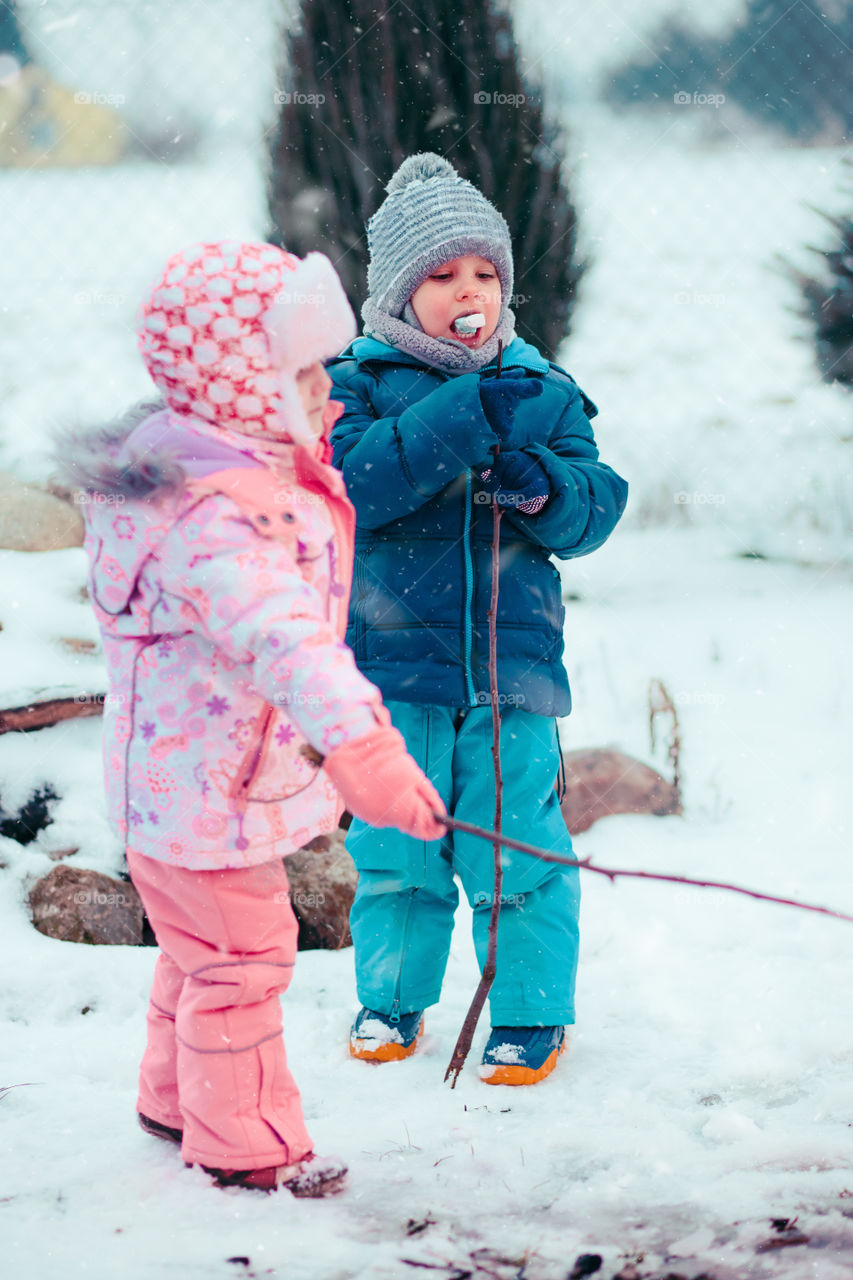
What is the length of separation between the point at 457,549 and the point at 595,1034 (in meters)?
1.07

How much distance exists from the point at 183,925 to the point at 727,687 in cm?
409

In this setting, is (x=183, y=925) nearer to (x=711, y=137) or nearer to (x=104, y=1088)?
(x=104, y=1088)

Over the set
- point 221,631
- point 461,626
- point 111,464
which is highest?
point 111,464

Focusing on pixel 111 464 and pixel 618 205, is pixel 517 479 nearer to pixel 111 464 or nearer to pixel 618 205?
pixel 111 464

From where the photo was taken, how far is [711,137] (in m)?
11.7

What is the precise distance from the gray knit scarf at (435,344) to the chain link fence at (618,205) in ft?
9.03

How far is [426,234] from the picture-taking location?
204cm

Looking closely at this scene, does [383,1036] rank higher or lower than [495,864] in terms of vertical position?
lower

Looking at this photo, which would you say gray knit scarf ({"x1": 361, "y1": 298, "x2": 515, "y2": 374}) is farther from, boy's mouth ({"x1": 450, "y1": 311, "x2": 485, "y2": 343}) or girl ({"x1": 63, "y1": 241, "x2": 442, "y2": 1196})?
girl ({"x1": 63, "y1": 241, "x2": 442, "y2": 1196})

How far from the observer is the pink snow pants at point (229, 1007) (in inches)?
57.5

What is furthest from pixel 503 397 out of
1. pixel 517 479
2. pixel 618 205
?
pixel 618 205

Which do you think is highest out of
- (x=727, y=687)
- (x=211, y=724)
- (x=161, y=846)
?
(x=211, y=724)

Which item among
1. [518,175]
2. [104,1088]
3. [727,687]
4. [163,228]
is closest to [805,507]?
[727,687]

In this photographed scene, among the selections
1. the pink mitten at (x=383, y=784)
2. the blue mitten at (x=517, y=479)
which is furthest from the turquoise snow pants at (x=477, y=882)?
the pink mitten at (x=383, y=784)
